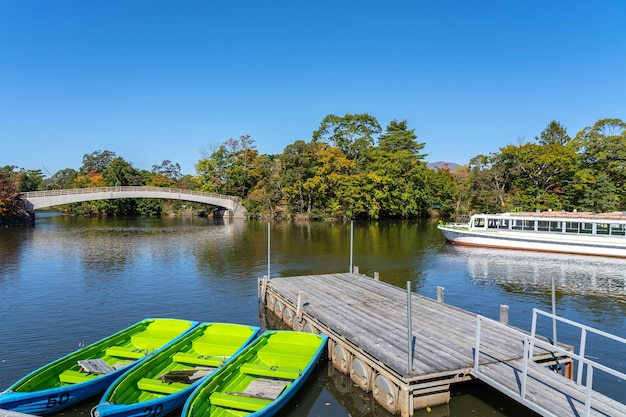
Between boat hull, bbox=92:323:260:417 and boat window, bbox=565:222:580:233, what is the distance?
3777 cm

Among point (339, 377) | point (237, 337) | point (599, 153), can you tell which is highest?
point (599, 153)

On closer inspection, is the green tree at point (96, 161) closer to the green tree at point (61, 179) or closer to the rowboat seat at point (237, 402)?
the green tree at point (61, 179)

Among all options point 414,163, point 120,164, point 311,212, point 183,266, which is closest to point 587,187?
point 414,163

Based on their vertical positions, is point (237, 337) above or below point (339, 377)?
above

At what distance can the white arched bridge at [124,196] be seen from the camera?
6266 cm

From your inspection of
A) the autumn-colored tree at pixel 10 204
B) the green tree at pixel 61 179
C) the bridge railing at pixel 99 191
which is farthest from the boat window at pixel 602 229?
the green tree at pixel 61 179

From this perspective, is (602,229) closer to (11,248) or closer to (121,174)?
(11,248)

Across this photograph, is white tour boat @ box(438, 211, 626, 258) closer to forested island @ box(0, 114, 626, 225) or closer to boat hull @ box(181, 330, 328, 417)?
forested island @ box(0, 114, 626, 225)

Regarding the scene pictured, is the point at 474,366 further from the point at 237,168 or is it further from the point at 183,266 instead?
the point at 237,168

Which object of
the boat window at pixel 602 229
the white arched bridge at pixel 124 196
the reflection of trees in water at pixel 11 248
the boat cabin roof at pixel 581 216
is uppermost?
the white arched bridge at pixel 124 196

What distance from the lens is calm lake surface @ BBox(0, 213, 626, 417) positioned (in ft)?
38.8

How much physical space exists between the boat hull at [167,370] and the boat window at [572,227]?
Result: 37.8m

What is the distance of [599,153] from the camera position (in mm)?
62156

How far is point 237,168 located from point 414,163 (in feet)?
126
